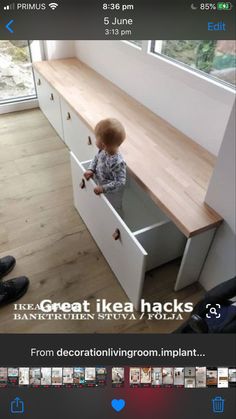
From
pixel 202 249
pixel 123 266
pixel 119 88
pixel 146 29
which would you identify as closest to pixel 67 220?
pixel 123 266

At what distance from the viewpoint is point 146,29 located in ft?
2.19

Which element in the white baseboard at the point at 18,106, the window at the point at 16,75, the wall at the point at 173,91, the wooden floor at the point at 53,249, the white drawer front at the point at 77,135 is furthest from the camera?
the white baseboard at the point at 18,106

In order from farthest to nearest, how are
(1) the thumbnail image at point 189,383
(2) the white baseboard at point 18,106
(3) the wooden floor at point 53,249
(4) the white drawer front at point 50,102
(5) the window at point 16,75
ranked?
(2) the white baseboard at point 18,106
(5) the window at point 16,75
(4) the white drawer front at point 50,102
(3) the wooden floor at point 53,249
(1) the thumbnail image at point 189,383

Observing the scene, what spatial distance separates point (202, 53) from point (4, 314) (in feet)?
4.53

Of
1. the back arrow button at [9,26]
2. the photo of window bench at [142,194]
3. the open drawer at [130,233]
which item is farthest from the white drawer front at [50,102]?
the back arrow button at [9,26]

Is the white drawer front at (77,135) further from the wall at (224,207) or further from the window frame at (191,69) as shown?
the wall at (224,207)

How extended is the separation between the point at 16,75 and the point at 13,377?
2.42 metres

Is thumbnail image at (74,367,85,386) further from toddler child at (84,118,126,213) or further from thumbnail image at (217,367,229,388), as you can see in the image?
toddler child at (84,118,126,213)

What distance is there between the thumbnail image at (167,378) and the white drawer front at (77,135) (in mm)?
1231

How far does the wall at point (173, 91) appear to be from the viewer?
1.30m

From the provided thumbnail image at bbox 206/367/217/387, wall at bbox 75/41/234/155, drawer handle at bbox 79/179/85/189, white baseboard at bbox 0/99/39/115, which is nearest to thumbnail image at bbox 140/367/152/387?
thumbnail image at bbox 206/367/217/387

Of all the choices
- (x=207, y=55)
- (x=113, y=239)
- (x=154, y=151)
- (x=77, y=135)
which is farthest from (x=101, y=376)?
(x=77, y=135)

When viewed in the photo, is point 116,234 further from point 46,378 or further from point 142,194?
point 46,378

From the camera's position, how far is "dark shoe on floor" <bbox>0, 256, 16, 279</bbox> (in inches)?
52.9
